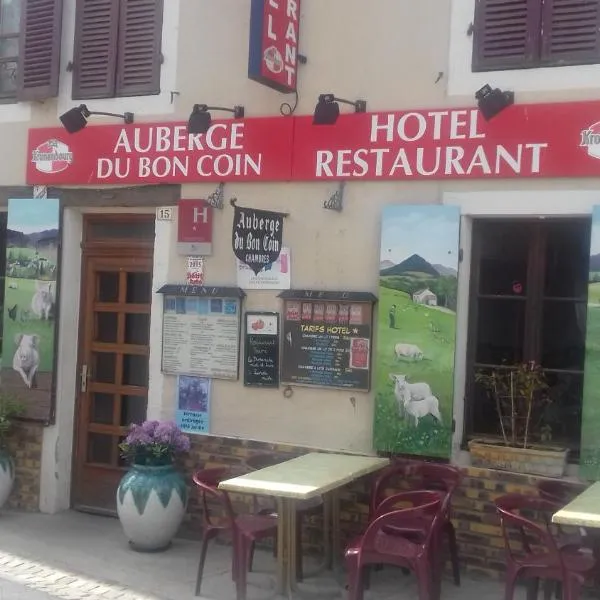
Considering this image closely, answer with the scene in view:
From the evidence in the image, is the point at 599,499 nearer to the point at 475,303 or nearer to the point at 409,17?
the point at 475,303

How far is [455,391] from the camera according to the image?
6.14 m

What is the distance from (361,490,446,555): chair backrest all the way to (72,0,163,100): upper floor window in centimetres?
384

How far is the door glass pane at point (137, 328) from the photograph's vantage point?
24.7 ft

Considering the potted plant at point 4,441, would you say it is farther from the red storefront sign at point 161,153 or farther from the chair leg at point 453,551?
the chair leg at point 453,551

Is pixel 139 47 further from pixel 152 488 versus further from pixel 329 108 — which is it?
pixel 152 488

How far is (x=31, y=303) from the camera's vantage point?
7.68 metres

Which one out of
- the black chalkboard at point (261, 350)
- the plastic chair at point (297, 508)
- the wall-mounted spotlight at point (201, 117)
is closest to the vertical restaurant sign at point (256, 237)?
the black chalkboard at point (261, 350)

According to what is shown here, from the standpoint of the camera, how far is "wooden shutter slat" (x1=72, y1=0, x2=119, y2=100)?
747 cm

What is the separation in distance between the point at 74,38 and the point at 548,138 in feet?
13.5

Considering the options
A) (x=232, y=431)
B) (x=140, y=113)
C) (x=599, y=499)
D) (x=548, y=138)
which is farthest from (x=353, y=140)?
(x=599, y=499)

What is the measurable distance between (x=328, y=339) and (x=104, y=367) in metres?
2.22

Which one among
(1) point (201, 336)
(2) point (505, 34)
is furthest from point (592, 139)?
(1) point (201, 336)

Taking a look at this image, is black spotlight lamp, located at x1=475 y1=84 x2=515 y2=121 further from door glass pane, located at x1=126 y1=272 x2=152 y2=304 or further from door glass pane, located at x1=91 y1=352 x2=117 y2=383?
door glass pane, located at x1=91 y1=352 x2=117 y2=383

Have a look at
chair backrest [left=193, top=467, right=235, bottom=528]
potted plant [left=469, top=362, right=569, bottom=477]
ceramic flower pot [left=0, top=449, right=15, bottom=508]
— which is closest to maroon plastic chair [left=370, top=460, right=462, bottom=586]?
potted plant [left=469, top=362, right=569, bottom=477]
